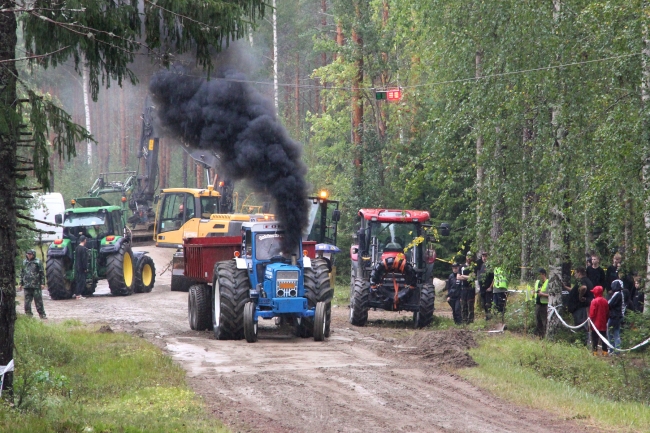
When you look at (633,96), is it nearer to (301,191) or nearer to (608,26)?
(608,26)

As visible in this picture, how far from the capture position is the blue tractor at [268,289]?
15.2m

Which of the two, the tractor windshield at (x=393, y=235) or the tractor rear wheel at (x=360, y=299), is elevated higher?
the tractor windshield at (x=393, y=235)

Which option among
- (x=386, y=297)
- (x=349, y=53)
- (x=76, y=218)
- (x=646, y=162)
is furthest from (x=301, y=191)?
Result: (x=349, y=53)

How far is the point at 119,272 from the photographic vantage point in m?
24.2

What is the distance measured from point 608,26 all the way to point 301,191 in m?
6.33

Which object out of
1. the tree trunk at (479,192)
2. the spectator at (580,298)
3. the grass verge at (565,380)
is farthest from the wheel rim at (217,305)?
the spectator at (580,298)

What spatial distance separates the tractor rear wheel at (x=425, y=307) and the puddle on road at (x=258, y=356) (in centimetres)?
403

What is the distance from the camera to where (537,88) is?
1616cm

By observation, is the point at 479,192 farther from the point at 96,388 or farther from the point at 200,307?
the point at 96,388

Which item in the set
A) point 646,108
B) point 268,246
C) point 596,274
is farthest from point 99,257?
point 646,108

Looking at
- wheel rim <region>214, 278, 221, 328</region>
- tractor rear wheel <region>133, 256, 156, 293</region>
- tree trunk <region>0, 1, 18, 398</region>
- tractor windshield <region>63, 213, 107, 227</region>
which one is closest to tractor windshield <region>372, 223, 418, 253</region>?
wheel rim <region>214, 278, 221, 328</region>

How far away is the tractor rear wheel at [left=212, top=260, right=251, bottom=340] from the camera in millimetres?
15266

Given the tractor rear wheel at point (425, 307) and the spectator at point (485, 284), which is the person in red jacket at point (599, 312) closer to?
the tractor rear wheel at point (425, 307)

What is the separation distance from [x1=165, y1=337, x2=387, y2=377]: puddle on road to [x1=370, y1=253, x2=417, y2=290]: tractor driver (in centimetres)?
368
